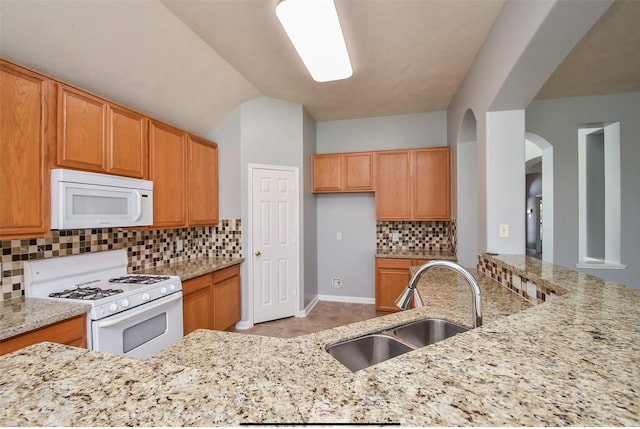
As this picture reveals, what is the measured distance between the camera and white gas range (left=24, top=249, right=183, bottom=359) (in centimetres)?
172

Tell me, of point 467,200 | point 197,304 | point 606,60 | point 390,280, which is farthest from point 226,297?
point 606,60

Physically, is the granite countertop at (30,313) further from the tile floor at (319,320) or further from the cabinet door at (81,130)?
the tile floor at (319,320)

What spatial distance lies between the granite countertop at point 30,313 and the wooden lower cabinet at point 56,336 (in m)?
0.03

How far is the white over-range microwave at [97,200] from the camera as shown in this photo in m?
1.73

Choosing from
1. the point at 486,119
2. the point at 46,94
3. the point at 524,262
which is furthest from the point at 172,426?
the point at 486,119

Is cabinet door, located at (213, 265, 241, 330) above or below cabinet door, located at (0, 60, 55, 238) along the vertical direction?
below

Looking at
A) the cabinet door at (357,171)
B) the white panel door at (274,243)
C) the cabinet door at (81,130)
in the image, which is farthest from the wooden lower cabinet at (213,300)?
the cabinet door at (357,171)

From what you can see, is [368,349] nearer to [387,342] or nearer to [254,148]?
[387,342]

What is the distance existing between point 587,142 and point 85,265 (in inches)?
227

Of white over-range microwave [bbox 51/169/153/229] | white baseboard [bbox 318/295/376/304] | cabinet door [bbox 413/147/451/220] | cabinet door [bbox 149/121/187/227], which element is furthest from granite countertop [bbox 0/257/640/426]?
white baseboard [bbox 318/295/376/304]

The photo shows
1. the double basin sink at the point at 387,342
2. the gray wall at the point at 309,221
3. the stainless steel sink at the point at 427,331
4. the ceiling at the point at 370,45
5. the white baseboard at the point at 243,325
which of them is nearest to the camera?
the double basin sink at the point at 387,342

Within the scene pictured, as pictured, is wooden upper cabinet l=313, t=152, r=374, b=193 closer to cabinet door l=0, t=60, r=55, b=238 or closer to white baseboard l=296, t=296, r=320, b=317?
white baseboard l=296, t=296, r=320, b=317

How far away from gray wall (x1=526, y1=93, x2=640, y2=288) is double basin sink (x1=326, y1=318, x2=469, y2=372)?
3063mm

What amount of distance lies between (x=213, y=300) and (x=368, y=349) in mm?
2138
